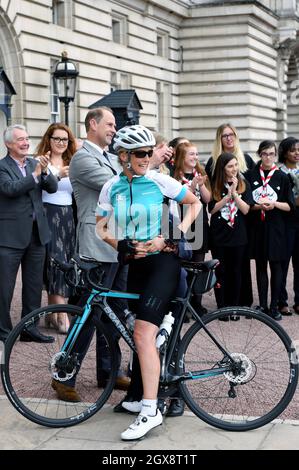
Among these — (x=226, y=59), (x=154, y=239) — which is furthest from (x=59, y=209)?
(x=226, y=59)

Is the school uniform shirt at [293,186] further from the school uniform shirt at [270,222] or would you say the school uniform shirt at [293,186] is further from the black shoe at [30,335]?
the black shoe at [30,335]

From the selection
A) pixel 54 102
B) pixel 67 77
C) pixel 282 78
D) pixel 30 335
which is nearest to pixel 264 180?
pixel 30 335

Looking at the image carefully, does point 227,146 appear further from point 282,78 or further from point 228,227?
point 282,78

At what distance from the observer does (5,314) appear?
7328 mm

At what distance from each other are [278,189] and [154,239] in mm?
4159

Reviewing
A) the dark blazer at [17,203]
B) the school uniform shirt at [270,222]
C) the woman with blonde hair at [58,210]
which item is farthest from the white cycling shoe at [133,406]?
the school uniform shirt at [270,222]

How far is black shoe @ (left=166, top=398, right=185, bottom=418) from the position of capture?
4.97 meters

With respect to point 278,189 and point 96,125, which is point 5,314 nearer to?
point 96,125

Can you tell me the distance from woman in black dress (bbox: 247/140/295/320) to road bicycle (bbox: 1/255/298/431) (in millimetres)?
3547

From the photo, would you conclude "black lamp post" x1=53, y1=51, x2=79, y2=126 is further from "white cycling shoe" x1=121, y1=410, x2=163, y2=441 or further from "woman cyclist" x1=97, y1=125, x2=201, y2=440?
"white cycling shoe" x1=121, y1=410, x2=163, y2=441

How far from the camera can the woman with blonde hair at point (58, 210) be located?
7750 mm

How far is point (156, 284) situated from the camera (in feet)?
15.5

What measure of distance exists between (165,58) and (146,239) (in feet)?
87.1

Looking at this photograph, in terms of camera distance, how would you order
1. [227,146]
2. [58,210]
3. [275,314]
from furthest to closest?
[227,146]
[275,314]
[58,210]
